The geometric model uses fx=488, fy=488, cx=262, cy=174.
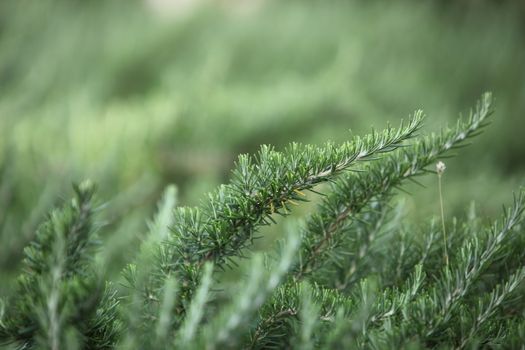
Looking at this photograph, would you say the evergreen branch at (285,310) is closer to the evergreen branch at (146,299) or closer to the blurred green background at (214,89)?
the evergreen branch at (146,299)

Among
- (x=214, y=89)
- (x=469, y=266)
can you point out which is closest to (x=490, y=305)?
(x=469, y=266)

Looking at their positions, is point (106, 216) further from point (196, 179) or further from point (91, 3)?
point (91, 3)

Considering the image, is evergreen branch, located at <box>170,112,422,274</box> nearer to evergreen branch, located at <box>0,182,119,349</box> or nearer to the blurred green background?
evergreen branch, located at <box>0,182,119,349</box>

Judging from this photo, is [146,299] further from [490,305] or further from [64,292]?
[490,305]

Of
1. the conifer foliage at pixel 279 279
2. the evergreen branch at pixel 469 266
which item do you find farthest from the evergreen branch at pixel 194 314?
the evergreen branch at pixel 469 266

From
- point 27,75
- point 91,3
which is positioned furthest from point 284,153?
point 91,3
